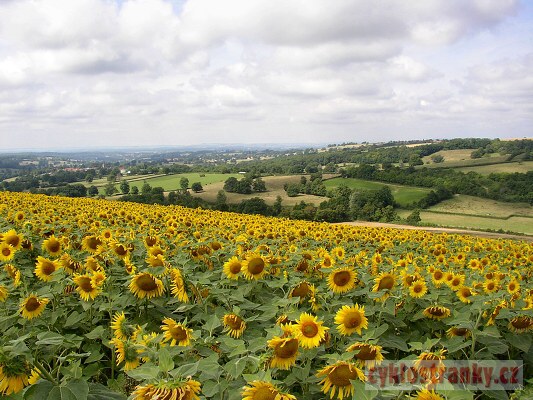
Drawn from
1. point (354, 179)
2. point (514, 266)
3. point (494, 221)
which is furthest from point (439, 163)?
point (514, 266)

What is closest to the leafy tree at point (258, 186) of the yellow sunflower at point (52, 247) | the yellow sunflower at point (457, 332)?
the yellow sunflower at point (52, 247)

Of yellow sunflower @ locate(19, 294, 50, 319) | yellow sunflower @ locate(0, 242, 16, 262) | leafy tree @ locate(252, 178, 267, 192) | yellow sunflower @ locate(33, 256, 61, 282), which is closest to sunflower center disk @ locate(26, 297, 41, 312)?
yellow sunflower @ locate(19, 294, 50, 319)

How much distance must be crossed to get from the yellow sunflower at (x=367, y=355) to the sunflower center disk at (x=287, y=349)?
0.43 metres

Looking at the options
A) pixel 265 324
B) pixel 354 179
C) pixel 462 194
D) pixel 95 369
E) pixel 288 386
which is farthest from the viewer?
pixel 354 179

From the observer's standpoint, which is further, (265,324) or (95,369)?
(265,324)

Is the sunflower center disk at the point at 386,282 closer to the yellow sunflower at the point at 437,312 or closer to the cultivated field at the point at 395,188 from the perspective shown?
the yellow sunflower at the point at 437,312

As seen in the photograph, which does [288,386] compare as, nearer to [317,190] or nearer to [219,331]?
[219,331]

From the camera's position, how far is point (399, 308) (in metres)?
4.48

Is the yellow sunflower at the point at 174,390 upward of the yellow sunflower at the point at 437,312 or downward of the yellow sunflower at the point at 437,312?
upward

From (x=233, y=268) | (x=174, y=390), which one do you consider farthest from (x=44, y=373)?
(x=233, y=268)

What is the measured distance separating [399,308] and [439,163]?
476ft

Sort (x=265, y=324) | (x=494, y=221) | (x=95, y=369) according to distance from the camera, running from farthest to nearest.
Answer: (x=494, y=221)
(x=265, y=324)
(x=95, y=369)

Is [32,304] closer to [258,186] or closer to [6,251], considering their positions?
[6,251]

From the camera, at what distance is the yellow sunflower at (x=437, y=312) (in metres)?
4.10
